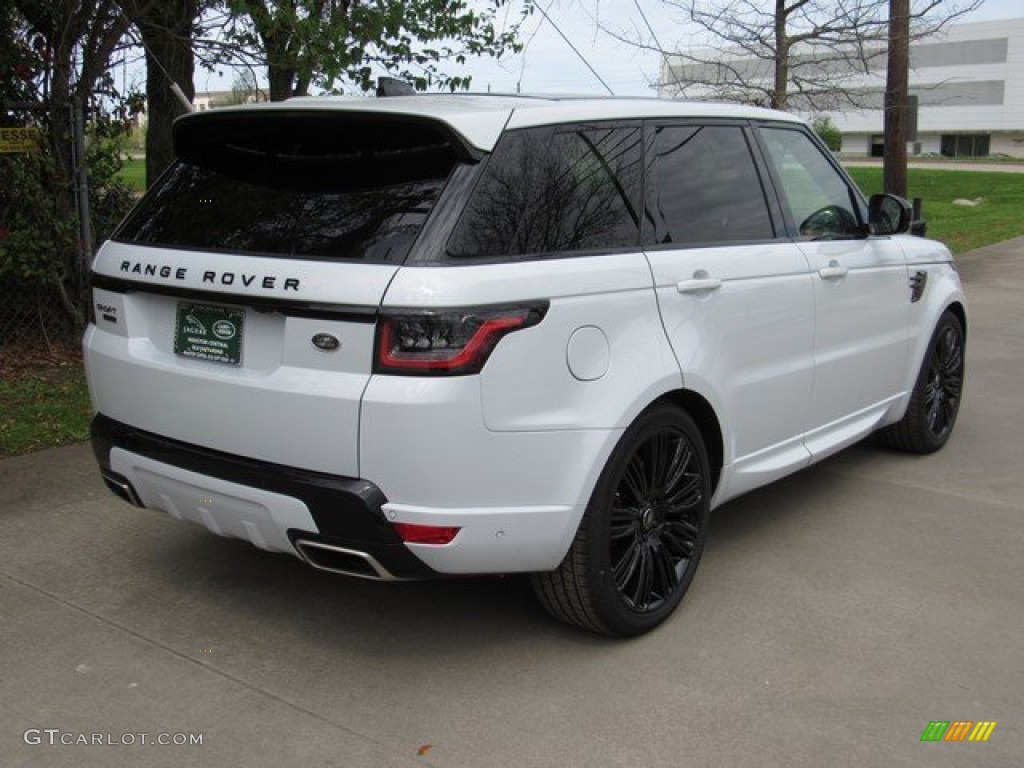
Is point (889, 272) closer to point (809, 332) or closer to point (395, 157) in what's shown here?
point (809, 332)

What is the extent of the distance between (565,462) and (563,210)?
2.68 feet

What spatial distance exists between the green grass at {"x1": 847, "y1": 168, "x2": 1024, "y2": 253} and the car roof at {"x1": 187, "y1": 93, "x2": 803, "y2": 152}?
14.5 meters

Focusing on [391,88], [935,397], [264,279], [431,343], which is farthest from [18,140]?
[935,397]

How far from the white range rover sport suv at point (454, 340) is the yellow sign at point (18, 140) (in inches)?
160

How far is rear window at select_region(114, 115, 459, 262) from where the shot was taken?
3141 millimetres

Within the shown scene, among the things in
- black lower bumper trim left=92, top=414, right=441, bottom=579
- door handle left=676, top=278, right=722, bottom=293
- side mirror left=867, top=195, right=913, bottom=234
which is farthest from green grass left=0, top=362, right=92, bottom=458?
side mirror left=867, top=195, right=913, bottom=234

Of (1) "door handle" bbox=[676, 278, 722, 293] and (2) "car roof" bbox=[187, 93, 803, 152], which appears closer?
Answer: (2) "car roof" bbox=[187, 93, 803, 152]

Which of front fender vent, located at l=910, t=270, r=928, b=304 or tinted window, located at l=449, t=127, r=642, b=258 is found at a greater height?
tinted window, located at l=449, t=127, r=642, b=258

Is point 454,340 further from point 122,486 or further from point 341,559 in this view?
point 122,486

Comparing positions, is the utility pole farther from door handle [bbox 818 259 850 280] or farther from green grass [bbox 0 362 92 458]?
green grass [bbox 0 362 92 458]

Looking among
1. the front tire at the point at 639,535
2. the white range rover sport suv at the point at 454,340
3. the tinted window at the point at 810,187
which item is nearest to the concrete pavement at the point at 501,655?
the front tire at the point at 639,535

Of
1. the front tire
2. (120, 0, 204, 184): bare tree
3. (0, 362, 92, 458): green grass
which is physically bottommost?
(0, 362, 92, 458): green grass

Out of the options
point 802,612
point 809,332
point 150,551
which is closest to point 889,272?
point 809,332

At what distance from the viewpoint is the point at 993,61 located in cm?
8012
